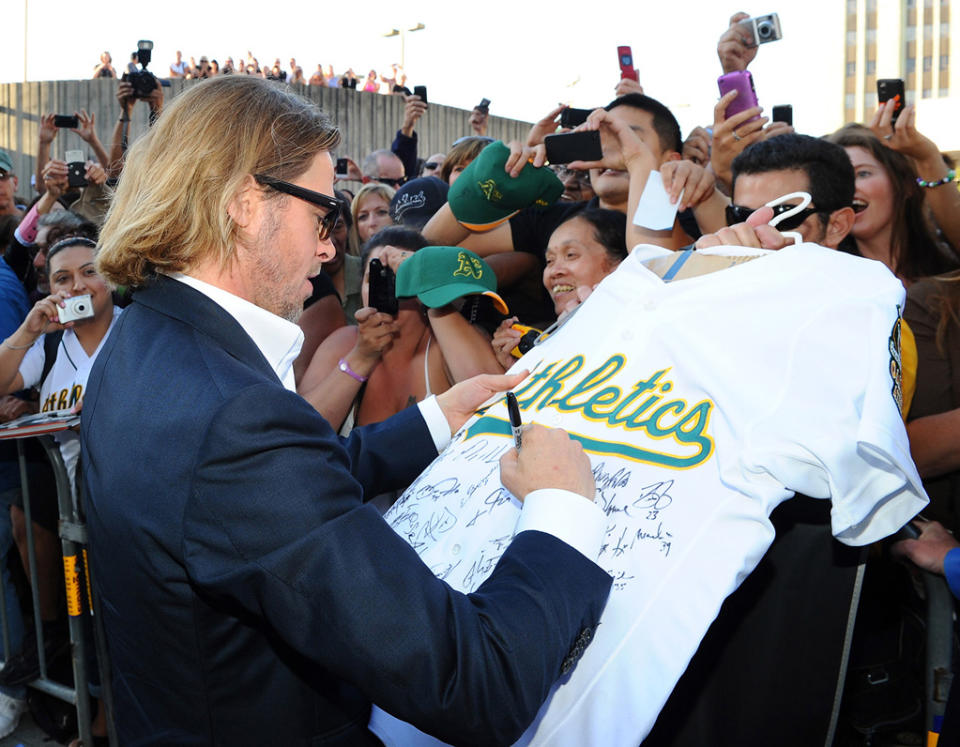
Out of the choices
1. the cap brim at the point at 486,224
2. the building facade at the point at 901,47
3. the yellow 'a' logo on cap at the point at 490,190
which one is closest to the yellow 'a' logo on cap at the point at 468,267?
the yellow 'a' logo on cap at the point at 490,190

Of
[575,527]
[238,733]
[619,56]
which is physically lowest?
[238,733]

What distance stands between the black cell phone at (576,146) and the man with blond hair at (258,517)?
1565 millimetres

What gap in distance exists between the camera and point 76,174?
19.4 ft

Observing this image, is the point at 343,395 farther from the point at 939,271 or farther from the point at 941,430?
the point at 939,271

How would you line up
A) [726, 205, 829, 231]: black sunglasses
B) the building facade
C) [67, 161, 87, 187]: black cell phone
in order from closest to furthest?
[726, 205, 829, 231]: black sunglasses → [67, 161, 87, 187]: black cell phone → the building facade

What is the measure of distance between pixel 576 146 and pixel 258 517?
223 centimetres

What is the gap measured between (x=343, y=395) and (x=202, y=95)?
1.92 m

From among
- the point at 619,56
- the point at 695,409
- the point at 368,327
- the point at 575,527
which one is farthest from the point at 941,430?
the point at 619,56

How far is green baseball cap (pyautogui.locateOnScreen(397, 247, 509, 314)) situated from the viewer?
3168 mm

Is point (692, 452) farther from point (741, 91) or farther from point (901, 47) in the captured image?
point (901, 47)

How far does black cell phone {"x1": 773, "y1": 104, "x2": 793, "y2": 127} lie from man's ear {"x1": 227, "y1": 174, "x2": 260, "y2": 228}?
2.87 metres

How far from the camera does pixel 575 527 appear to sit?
147 cm

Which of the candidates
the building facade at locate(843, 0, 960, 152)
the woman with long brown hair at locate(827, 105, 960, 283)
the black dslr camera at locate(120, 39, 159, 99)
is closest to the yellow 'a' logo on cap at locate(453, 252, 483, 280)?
the woman with long brown hair at locate(827, 105, 960, 283)

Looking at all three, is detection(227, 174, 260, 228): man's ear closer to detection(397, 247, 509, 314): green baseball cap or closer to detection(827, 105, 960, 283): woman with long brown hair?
detection(397, 247, 509, 314): green baseball cap
